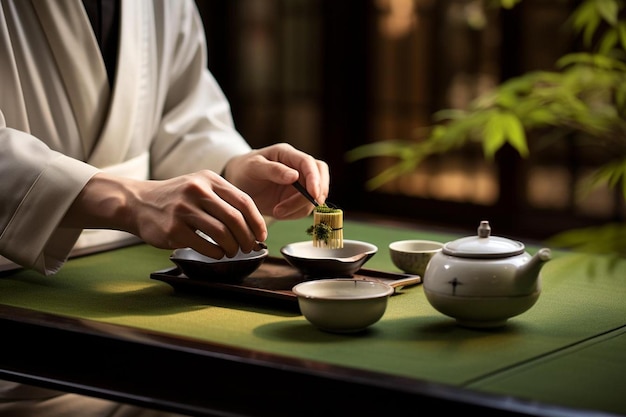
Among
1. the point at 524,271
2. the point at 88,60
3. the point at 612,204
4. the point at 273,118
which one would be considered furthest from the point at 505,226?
Result: the point at 524,271

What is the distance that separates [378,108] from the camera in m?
6.21

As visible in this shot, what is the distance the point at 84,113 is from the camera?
2332 mm

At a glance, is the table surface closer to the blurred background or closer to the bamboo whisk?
the bamboo whisk

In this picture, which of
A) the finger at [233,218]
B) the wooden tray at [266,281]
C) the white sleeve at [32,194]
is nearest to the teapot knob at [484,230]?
the wooden tray at [266,281]

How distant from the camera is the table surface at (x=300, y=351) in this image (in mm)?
1390

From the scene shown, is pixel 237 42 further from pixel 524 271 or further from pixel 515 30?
pixel 524 271

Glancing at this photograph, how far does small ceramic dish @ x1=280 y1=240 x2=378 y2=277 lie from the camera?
1.90 m

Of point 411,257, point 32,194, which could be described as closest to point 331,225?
point 411,257

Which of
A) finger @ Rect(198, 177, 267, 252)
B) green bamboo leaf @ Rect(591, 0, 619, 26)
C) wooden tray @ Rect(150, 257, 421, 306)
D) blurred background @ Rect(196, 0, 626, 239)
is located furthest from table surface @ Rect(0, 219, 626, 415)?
blurred background @ Rect(196, 0, 626, 239)

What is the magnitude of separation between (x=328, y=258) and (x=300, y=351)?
39cm

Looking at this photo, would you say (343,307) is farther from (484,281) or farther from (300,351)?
(484,281)

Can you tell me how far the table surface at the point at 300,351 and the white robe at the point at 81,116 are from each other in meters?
0.17

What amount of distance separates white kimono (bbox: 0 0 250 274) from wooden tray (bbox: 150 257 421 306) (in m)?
0.24

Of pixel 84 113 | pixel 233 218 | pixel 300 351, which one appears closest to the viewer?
pixel 300 351
